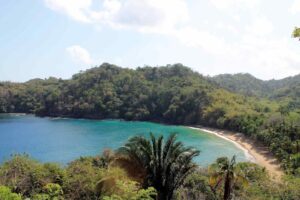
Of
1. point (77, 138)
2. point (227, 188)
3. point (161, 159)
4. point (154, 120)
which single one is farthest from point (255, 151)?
point (154, 120)

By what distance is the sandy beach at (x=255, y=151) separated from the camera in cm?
4854

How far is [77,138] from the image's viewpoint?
81125 mm

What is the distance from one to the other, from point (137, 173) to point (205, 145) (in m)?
48.0

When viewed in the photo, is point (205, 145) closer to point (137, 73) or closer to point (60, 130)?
point (60, 130)

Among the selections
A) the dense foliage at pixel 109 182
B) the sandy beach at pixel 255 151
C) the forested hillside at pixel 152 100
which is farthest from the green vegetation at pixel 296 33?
the forested hillside at pixel 152 100

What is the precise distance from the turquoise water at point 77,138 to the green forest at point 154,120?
6598 millimetres

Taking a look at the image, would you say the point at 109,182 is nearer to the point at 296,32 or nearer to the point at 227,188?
the point at 227,188

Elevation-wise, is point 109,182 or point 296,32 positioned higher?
point 296,32

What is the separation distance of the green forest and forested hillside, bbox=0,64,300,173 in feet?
0.89

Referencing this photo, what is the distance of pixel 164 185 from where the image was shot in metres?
21.2

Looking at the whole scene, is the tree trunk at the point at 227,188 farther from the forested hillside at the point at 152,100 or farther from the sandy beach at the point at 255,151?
the forested hillside at the point at 152,100

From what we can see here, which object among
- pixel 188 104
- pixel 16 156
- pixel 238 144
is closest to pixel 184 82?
pixel 188 104

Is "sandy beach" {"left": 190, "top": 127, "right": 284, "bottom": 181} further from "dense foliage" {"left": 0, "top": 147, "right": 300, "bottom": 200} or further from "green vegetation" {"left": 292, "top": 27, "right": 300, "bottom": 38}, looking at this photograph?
"green vegetation" {"left": 292, "top": 27, "right": 300, "bottom": 38}

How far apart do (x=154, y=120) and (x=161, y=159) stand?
89304mm
